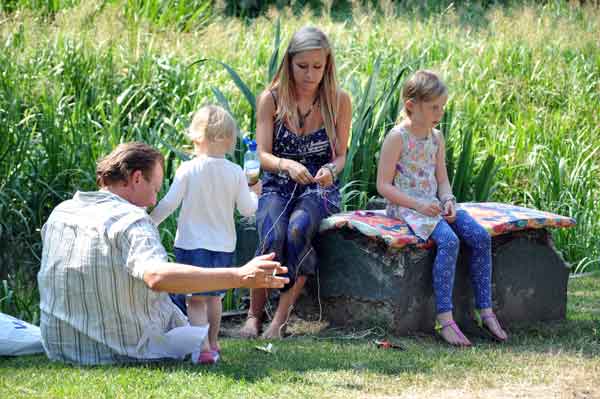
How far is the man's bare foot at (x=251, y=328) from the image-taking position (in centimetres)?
490

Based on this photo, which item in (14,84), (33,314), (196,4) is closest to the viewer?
(33,314)

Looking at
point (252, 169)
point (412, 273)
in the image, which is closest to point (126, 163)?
point (252, 169)

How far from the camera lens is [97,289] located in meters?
3.79

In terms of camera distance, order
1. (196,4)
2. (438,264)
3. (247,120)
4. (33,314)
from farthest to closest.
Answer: (196,4), (247,120), (33,314), (438,264)

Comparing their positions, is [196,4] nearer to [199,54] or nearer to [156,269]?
[199,54]

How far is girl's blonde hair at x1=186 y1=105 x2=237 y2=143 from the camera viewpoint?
4234 mm

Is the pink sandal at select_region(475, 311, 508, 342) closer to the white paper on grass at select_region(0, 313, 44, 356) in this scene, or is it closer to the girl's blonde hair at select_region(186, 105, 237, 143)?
the girl's blonde hair at select_region(186, 105, 237, 143)

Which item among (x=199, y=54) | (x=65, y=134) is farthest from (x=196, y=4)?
(x=65, y=134)

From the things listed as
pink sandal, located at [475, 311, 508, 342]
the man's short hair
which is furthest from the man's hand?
pink sandal, located at [475, 311, 508, 342]

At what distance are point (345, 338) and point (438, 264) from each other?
592 mm

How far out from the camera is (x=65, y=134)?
6387mm

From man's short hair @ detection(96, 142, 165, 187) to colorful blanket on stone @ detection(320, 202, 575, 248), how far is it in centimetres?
132

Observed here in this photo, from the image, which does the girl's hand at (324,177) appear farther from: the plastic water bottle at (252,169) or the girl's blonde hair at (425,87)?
the girl's blonde hair at (425,87)

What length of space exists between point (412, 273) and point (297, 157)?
92 centimetres
